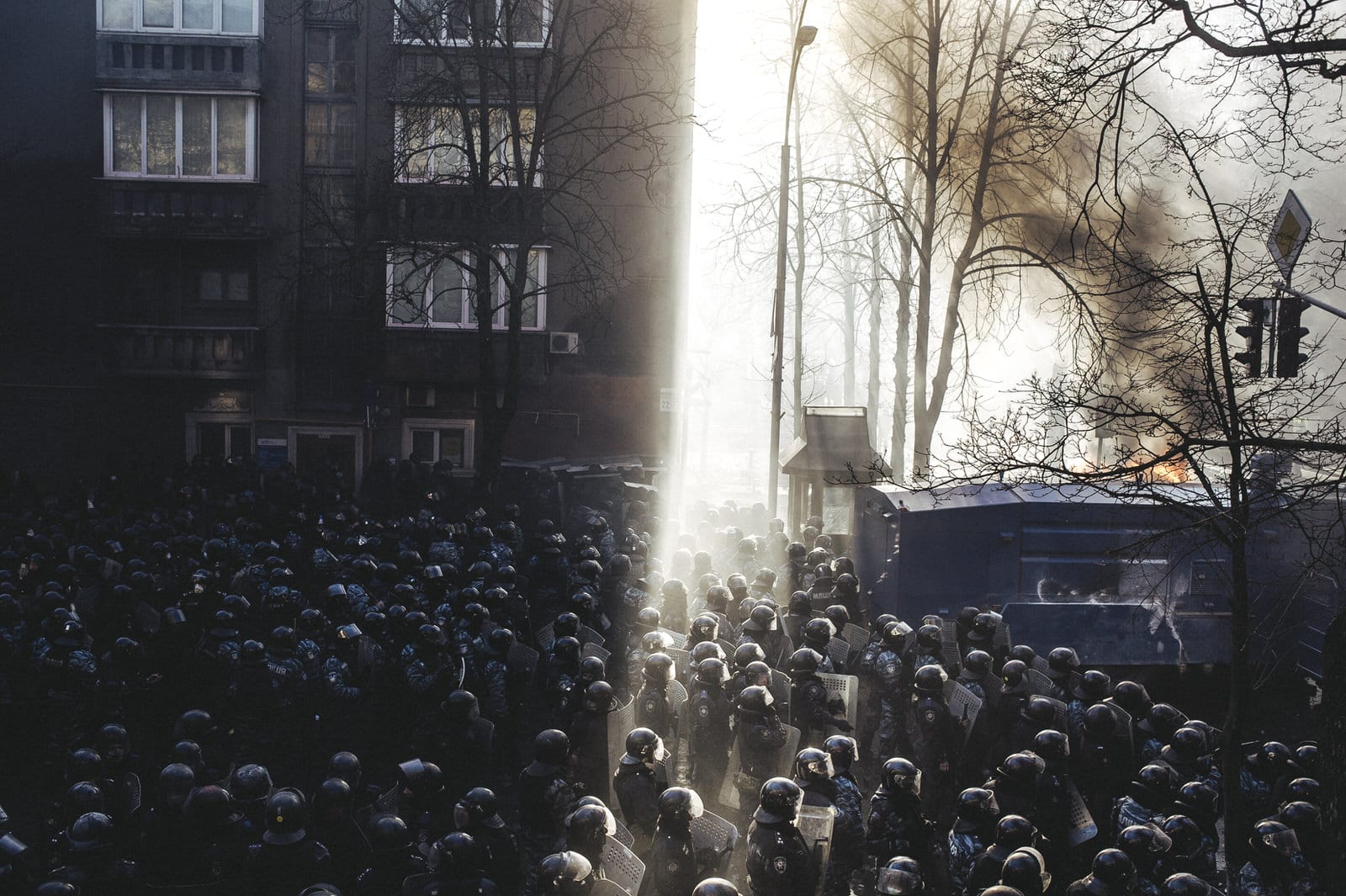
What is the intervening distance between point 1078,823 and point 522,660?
4920 mm

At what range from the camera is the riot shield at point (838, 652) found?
10188mm

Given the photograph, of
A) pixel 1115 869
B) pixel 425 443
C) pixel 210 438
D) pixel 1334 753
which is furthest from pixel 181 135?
pixel 1334 753

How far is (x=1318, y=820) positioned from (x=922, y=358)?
43.1 feet

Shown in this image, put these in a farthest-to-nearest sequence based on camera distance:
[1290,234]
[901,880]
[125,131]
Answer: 1. [125,131]
2. [1290,234]
3. [901,880]

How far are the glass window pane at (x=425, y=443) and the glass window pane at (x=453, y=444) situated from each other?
8.0 inches

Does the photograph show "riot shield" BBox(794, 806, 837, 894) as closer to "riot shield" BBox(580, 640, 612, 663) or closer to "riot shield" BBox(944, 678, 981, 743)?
"riot shield" BBox(944, 678, 981, 743)

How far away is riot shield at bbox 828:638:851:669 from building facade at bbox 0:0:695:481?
15607 mm

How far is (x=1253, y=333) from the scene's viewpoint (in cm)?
845

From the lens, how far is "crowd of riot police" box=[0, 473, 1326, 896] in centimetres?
607

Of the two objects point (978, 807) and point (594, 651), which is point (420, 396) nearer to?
point (594, 651)

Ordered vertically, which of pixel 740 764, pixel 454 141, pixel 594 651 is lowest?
pixel 740 764

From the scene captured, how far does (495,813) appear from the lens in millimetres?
6238

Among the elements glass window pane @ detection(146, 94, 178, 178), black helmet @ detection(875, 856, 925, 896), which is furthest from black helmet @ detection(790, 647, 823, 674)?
glass window pane @ detection(146, 94, 178, 178)

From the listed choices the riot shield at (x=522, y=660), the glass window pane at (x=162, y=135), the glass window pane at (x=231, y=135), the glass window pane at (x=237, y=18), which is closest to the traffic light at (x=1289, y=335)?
the riot shield at (x=522, y=660)
